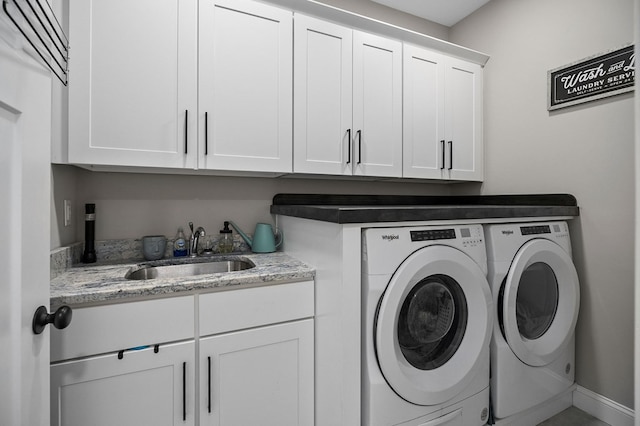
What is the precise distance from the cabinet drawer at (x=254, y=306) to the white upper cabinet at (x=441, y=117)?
1.24m

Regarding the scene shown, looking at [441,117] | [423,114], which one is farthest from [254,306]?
[441,117]

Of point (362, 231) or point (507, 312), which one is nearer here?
point (362, 231)

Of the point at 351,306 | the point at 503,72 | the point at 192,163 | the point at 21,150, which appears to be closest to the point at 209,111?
the point at 192,163

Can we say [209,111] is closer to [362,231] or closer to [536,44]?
[362,231]

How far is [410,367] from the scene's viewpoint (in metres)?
1.35

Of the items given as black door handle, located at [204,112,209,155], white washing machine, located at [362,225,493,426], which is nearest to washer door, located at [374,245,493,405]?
white washing machine, located at [362,225,493,426]

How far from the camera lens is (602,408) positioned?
5.80 feet

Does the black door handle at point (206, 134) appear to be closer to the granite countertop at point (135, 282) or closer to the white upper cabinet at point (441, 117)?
the granite countertop at point (135, 282)

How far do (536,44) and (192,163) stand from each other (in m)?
2.42

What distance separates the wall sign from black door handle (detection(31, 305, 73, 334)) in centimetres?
263

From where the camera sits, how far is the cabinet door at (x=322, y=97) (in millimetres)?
1825

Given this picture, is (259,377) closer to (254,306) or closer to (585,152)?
(254,306)

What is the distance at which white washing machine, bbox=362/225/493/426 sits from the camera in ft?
4.14

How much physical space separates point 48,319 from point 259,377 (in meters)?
0.87
